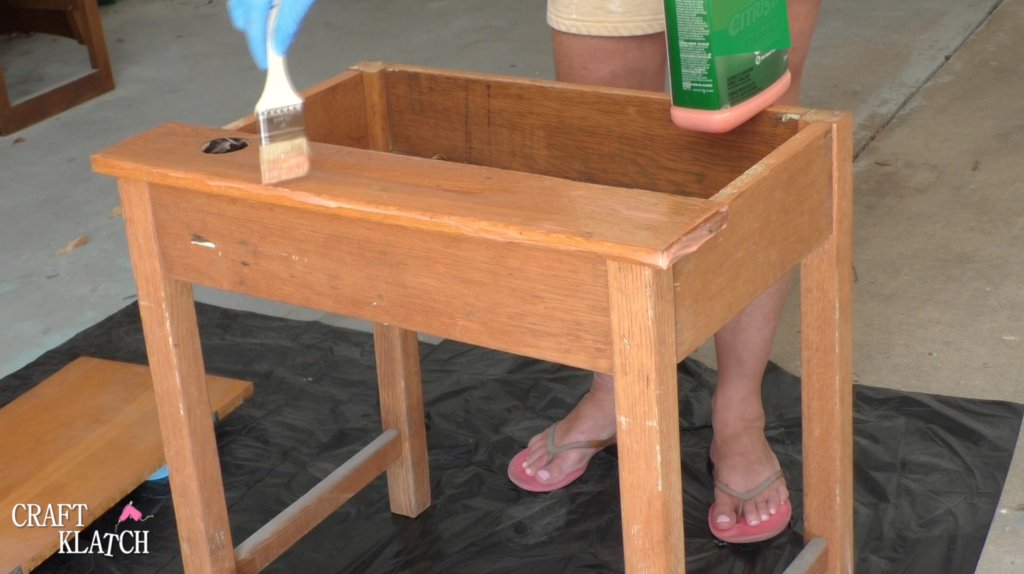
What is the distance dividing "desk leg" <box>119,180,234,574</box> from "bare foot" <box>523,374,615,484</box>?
49cm

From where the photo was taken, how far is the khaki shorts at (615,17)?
52.9 inches

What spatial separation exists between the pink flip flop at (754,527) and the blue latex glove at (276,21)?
2.80 ft

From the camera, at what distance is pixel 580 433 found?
1560 millimetres

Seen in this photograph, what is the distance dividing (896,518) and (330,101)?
0.88 meters

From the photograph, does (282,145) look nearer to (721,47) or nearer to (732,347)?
(721,47)

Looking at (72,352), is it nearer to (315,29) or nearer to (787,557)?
(787,557)

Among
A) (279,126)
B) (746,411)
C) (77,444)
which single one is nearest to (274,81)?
(279,126)

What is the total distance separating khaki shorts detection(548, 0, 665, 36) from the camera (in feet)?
4.41

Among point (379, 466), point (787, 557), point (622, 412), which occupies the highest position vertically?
point (622, 412)

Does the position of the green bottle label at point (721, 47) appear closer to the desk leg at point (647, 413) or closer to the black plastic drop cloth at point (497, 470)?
the desk leg at point (647, 413)

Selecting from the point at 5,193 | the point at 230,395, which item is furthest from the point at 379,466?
the point at 5,193

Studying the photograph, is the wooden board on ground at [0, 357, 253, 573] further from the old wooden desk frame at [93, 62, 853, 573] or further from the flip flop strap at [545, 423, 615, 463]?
the flip flop strap at [545, 423, 615, 463]

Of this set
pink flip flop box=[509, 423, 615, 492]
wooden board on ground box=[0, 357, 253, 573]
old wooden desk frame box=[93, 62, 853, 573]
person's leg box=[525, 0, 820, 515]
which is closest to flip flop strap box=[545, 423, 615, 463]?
pink flip flop box=[509, 423, 615, 492]

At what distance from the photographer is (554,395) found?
176 centimetres
